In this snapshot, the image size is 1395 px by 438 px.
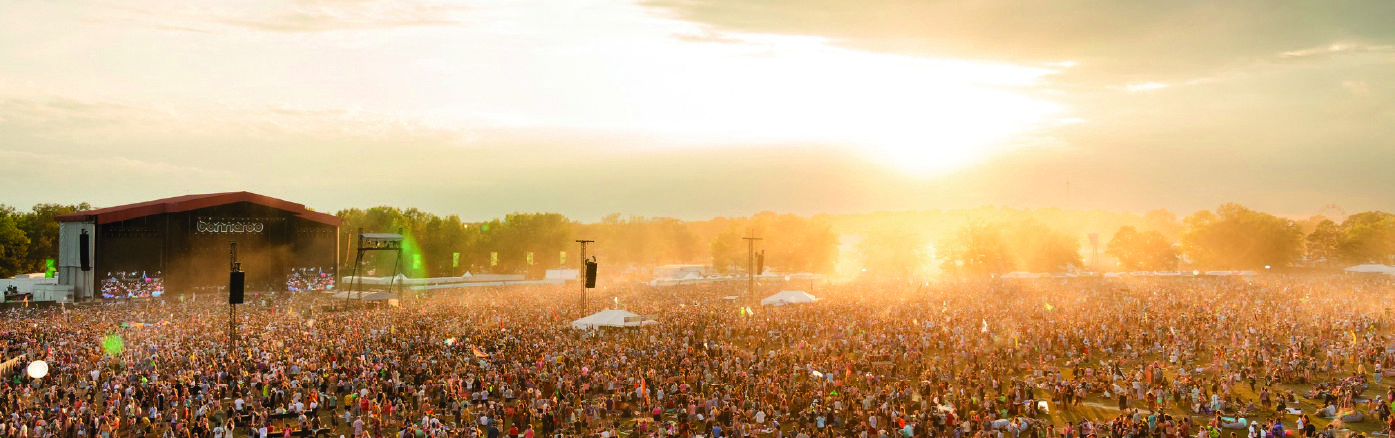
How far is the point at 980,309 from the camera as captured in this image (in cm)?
4234

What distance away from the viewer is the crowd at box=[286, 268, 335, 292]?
57.6 meters

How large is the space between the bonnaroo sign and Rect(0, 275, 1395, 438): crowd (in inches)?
597

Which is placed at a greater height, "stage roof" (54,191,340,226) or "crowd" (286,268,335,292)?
"stage roof" (54,191,340,226)

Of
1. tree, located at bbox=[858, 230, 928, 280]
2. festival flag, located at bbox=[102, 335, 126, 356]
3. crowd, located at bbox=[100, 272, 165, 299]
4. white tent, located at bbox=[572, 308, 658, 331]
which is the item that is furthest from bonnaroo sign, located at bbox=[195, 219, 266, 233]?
tree, located at bbox=[858, 230, 928, 280]

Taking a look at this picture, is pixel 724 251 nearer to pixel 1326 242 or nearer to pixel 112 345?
pixel 1326 242

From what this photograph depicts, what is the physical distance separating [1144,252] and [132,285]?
96841 mm

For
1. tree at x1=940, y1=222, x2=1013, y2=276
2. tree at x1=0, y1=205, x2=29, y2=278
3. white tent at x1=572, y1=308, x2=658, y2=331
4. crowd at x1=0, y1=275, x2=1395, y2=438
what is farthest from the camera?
tree at x1=940, y1=222, x2=1013, y2=276

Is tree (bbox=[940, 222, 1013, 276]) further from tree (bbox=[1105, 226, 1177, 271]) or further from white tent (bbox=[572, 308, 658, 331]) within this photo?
white tent (bbox=[572, 308, 658, 331])

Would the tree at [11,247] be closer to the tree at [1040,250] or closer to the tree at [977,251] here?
the tree at [977,251]

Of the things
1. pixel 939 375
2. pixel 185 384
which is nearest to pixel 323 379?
pixel 185 384

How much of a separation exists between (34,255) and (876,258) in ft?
270

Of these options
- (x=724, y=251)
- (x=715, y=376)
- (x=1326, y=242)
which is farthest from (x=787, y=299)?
(x=1326, y=242)

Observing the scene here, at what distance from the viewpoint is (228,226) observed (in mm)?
54500

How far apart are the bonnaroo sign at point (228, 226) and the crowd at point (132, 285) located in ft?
12.4
